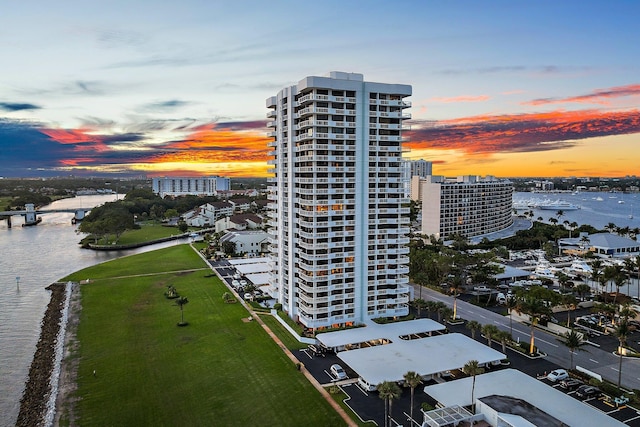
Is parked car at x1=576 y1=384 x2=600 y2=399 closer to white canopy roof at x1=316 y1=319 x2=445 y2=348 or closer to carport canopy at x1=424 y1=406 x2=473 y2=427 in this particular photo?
carport canopy at x1=424 y1=406 x2=473 y2=427

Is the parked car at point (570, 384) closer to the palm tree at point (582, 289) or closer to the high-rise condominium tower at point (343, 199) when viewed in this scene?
the high-rise condominium tower at point (343, 199)

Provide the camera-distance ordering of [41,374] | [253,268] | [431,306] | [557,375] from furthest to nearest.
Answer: [253,268]
[431,306]
[41,374]
[557,375]

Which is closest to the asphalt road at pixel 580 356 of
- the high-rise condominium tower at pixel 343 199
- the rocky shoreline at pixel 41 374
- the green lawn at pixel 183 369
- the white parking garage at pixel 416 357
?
the white parking garage at pixel 416 357

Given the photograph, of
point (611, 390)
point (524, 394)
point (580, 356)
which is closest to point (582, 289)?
point (580, 356)

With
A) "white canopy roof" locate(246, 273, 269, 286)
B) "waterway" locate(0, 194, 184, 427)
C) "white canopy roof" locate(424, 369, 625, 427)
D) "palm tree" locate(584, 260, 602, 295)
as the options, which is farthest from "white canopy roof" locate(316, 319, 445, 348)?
"waterway" locate(0, 194, 184, 427)

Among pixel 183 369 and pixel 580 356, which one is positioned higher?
pixel 580 356

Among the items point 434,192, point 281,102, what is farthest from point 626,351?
point 434,192

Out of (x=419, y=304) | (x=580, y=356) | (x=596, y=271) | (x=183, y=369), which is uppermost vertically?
(x=596, y=271)

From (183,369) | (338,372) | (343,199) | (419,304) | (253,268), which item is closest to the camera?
(338,372)

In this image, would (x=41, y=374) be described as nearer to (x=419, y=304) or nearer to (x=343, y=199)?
(x=343, y=199)
